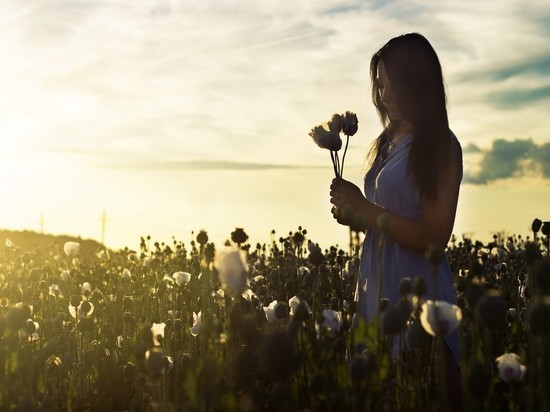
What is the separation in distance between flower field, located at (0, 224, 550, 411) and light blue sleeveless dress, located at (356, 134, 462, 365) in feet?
0.33

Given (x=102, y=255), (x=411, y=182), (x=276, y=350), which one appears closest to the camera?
(x=276, y=350)

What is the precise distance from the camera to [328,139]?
3945 mm

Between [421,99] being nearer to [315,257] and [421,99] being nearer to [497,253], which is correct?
[315,257]

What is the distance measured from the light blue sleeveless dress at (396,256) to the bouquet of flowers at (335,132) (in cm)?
47

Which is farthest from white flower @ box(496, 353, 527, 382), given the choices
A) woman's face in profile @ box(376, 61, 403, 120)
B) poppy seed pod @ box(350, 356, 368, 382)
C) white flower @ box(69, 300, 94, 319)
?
white flower @ box(69, 300, 94, 319)

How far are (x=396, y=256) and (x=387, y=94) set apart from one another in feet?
3.19

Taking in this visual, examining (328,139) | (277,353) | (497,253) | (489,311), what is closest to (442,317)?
(489,311)

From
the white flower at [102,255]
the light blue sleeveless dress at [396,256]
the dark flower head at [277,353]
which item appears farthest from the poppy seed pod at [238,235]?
the white flower at [102,255]

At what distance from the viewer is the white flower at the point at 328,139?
13.0 ft

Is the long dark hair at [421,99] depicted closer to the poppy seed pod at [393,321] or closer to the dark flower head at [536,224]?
the poppy seed pod at [393,321]

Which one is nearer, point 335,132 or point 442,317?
point 442,317

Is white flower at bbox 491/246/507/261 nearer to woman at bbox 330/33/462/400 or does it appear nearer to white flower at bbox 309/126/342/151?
woman at bbox 330/33/462/400

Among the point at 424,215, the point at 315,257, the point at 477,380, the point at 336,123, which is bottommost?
the point at 477,380

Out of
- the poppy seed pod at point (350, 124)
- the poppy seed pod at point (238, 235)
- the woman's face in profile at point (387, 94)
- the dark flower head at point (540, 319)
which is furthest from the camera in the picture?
the woman's face in profile at point (387, 94)
